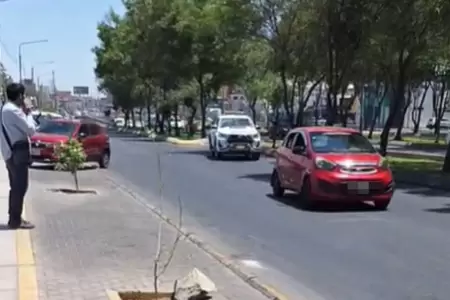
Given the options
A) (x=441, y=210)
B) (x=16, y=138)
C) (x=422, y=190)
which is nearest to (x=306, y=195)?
(x=441, y=210)

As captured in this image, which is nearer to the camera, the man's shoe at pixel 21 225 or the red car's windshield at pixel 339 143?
the man's shoe at pixel 21 225

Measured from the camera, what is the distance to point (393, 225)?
14.6m

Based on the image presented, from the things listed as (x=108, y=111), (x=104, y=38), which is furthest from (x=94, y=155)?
(x=108, y=111)

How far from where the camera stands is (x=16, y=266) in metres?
9.75

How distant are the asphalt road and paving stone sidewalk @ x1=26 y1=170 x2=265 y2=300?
650mm

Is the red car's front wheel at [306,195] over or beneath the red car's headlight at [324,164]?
beneath

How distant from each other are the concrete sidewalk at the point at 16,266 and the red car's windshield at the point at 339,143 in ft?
22.4

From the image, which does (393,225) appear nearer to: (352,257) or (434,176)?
(352,257)

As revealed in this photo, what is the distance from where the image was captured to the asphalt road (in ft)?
31.6

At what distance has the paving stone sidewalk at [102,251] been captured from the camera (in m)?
8.86

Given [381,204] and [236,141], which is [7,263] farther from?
[236,141]

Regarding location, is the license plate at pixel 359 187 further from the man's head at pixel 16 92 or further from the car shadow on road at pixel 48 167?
the car shadow on road at pixel 48 167

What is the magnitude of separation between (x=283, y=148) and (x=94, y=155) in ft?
39.9

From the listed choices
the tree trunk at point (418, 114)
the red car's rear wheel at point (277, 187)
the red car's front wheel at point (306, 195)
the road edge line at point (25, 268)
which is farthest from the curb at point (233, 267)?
the tree trunk at point (418, 114)
